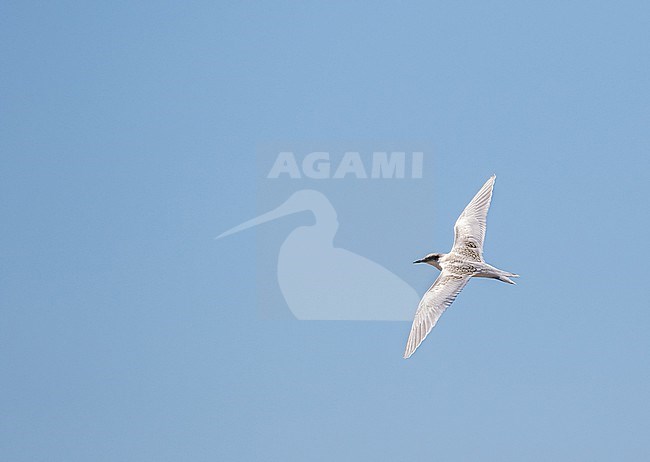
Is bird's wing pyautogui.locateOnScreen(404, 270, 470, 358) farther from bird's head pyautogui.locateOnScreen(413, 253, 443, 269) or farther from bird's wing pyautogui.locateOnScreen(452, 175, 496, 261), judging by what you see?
bird's wing pyautogui.locateOnScreen(452, 175, 496, 261)

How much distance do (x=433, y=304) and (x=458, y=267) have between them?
61 cm

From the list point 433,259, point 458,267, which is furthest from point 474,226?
point 458,267

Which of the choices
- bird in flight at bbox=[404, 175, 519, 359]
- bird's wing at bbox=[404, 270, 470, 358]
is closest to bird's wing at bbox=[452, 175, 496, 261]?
bird in flight at bbox=[404, 175, 519, 359]

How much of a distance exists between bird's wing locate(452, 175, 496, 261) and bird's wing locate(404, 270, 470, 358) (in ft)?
1.85

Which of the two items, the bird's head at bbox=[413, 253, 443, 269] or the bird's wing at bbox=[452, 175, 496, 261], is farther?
the bird's wing at bbox=[452, 175, 496, 261]

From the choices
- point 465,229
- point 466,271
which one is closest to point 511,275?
point 466,271

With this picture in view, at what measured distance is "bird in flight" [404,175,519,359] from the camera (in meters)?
5.95

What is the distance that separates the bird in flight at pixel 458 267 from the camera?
5953mm

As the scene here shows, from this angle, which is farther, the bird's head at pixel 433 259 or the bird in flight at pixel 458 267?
the bird's head at pixel 433 259

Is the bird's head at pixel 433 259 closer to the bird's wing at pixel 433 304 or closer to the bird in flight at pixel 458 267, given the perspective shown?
the bird in flight at pixel 458 267

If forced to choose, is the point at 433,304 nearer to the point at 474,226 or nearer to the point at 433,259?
the point at 433,259

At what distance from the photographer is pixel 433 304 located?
614 centimetres

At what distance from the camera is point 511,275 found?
6.51 metres

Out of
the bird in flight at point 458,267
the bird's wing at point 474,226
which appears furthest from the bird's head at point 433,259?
the bird's wing at point 474,226
